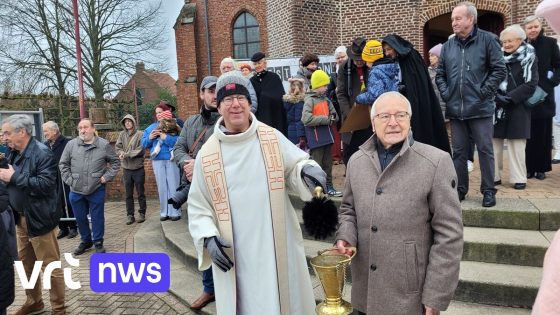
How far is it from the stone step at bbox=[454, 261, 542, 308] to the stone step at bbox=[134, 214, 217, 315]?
240 centimetres

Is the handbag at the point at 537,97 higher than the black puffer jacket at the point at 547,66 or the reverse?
the reverse

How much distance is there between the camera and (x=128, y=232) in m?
7.70

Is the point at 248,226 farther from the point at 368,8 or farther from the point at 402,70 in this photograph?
the point at 368,8

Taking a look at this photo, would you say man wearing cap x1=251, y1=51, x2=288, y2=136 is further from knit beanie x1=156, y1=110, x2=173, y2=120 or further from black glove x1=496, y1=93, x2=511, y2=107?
black glove x1=496, y1=93, x2=511, y2=107

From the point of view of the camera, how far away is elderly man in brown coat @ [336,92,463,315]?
85.1 inches

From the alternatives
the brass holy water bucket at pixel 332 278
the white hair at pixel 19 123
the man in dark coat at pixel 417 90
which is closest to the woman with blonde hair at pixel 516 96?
the man in dark coat at pixel 417 90

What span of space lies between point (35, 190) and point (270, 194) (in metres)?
2.95

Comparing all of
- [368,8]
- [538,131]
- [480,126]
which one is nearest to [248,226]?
[480,126]

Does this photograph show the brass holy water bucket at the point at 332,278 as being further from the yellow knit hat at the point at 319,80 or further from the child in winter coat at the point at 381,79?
the yellow knit hat at the point at 319,80

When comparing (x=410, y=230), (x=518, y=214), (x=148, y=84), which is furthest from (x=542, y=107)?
(x=148, y=84)

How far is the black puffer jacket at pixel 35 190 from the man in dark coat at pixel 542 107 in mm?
6091

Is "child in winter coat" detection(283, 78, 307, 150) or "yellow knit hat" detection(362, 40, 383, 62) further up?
"yellow knit hat" detection(362, 40, 383, 62)

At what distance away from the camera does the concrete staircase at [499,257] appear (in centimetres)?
351

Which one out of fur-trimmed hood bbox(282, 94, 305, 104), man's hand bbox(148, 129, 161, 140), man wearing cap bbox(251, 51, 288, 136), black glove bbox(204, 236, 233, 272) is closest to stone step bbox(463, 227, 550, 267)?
black glove bbox(204, 236, 233, 272)
